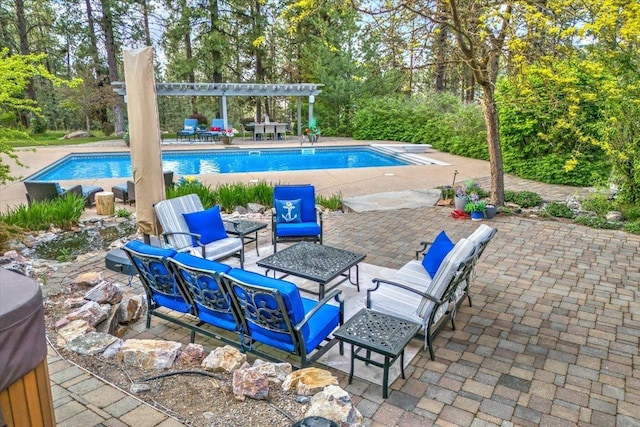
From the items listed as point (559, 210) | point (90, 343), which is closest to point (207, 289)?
point (90, 343)

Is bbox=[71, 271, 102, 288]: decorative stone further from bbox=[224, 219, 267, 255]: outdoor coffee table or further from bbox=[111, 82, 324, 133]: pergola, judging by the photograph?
bbox=[111, 82, 324, 133]: pergola

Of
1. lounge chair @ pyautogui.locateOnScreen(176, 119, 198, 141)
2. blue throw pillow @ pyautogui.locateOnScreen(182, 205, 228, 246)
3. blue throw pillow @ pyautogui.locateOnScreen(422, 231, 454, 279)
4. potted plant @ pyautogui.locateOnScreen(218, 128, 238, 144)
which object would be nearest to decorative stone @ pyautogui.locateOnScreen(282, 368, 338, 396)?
blue throw pillow @ pyautogui.locateOnScreen(422, 231, 454, 279)

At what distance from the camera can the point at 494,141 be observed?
8164mm

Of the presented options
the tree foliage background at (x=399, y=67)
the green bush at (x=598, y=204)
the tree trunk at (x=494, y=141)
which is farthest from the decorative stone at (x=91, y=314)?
the green bush at (x=598, y=204)

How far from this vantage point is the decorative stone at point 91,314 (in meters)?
3.71

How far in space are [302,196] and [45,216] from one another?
419cm

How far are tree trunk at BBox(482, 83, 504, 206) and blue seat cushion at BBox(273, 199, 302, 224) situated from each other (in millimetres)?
3974

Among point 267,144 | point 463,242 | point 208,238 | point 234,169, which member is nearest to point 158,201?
point 208,238

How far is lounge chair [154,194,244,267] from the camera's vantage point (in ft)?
17.2

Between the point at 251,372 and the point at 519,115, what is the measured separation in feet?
35.8

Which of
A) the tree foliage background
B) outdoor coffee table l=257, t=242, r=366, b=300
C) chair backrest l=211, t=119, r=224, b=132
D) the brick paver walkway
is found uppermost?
the tree foliage background

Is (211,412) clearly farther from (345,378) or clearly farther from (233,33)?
(233,33)

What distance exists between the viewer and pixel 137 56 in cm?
442

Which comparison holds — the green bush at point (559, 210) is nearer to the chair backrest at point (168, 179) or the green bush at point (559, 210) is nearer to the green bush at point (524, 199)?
the green bush at point (524, 199)
